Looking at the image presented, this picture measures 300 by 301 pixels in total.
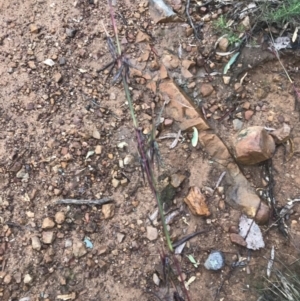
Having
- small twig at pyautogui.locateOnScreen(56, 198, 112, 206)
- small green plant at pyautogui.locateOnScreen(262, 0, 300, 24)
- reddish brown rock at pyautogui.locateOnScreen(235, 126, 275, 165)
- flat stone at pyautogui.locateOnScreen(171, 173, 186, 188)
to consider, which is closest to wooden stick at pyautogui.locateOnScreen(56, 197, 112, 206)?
small twig at pyautogui.locateOnScreen(56, 198, 112, 206)

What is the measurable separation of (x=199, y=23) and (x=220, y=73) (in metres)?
0.24

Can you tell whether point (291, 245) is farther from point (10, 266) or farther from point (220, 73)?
point (10, 266)

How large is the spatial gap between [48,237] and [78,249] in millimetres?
121

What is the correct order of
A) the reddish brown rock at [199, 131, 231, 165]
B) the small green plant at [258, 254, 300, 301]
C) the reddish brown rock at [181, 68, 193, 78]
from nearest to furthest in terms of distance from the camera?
the small green plant at [258, 254, 300, 301] < the reddish brown rock at [199, 131, 231, 165] < the reddish brown rock at [181, 68, 193, 78]

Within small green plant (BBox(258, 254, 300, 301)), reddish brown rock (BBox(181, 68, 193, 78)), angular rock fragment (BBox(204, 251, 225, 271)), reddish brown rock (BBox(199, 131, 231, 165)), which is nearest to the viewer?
small green plant (BBox(258, 254, 300, 301))

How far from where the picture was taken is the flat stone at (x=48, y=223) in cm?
201

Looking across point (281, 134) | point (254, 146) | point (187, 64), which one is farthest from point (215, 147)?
point (187, 64)

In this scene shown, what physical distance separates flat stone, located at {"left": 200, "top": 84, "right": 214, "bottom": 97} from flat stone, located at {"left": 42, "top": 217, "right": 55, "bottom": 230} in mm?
799

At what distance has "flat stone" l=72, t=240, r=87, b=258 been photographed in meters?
2.00

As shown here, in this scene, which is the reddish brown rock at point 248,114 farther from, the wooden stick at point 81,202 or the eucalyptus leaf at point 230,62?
the wooden stick at point 81,202

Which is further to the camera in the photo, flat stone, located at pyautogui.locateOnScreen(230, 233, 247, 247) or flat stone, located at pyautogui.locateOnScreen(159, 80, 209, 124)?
flat stone, located at pyautogui.locateOnScreen(159, 80, 209, 124)

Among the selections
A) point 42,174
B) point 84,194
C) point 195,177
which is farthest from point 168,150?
point 42,174

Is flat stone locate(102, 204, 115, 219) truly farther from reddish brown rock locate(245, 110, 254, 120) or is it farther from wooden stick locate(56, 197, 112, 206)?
reddish brown rock locate(245, 110, 254, 120)

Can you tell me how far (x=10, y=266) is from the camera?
1985 mm
